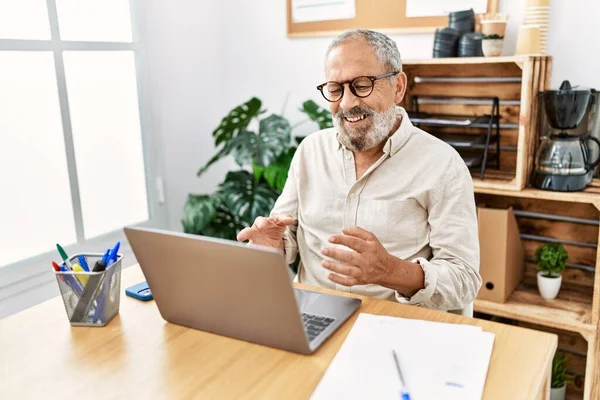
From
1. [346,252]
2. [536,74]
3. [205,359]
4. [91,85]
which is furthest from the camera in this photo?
[91,85]

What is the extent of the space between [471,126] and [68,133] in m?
1.67

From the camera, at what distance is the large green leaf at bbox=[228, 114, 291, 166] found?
7.86ft

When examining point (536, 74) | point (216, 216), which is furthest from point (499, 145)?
point (216, 216)

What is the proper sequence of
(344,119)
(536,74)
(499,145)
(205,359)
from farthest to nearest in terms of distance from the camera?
(499,145), (536,74), (344,119), (205,359)

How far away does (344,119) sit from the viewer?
1.53 metres

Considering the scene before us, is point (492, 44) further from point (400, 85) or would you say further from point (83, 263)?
point (83, 263)

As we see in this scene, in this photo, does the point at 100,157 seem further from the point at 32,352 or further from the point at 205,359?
the point at 205,359

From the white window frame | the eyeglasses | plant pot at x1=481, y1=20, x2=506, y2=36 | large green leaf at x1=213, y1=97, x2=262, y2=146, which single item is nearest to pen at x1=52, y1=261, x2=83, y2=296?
the eyeglasses

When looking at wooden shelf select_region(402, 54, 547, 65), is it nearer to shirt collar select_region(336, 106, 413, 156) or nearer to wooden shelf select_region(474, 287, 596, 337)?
shirt collar select_region(336, 106, 413, 156)

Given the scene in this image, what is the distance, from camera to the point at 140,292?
1270mm

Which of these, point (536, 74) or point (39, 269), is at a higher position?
point (536, 74)

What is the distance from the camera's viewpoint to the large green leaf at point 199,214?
2.51 meters

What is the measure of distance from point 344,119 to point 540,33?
→ 3.09 ft

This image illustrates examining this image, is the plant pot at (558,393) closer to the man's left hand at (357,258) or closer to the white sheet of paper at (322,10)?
the man's left hand at (357,258)
